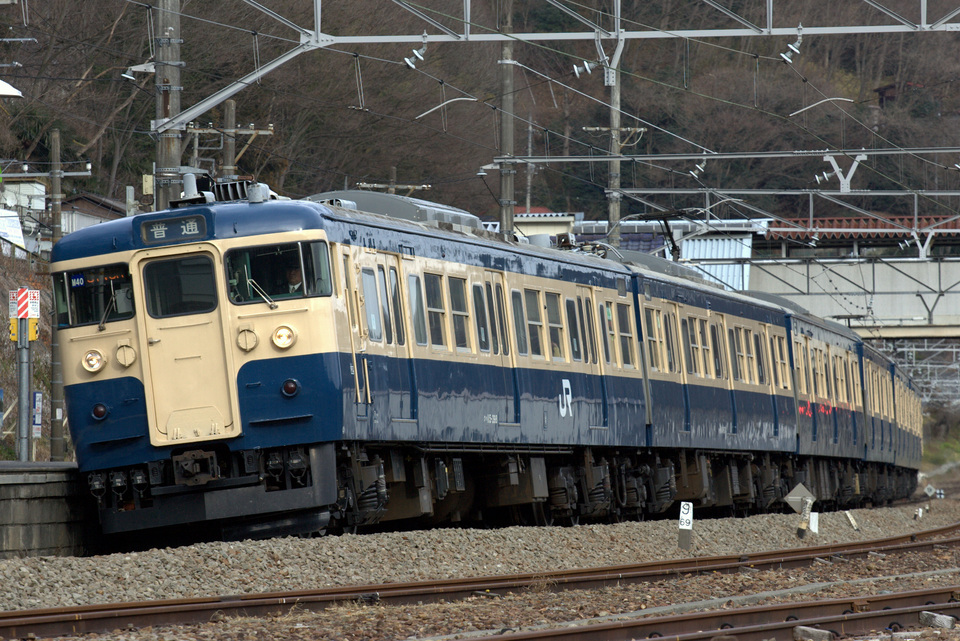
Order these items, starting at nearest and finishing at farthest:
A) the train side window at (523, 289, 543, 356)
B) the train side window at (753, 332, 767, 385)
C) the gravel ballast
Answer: the gravel ballast → the train side window at (523, 289, 543, 356) → the train side window at (753, 332, 767, 385)

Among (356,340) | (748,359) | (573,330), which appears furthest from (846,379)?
(356,340)

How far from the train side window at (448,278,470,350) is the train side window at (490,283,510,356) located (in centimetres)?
69

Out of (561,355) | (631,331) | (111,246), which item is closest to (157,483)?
(111,246)

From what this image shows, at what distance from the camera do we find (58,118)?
39.5 meters

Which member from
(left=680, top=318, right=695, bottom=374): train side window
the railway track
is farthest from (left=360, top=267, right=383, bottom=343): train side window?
(left=680, top=318, right=695, bottom=374): train side window

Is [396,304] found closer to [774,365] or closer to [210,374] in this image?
[210,374]

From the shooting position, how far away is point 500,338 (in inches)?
575

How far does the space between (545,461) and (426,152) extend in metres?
31.3

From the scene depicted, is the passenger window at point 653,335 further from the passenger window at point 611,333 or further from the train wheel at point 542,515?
the train wheel at point 542,515

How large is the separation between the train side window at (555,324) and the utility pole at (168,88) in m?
4.15

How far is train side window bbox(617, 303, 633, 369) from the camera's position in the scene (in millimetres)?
17609

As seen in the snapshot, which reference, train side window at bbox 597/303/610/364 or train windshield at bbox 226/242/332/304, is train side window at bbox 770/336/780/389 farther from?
train windshield at bbox 226/242/332/304

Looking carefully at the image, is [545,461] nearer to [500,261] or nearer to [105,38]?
[500,261]

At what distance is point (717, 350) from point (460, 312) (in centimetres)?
758
